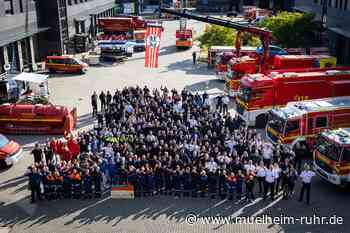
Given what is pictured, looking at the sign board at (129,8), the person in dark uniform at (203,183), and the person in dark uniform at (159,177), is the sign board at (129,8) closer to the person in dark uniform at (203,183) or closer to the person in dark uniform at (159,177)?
the person in dark uniform at (159,177)

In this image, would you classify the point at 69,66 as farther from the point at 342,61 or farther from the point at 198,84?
the point at 342,61

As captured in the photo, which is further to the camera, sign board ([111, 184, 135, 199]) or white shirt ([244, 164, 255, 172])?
sign board ([111, 184, 135, 199])

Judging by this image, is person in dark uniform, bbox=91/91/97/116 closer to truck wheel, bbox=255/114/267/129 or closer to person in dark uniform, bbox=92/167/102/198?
truck wheel, bbox=255/114/267/129

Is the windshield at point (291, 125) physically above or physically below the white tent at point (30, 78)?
below

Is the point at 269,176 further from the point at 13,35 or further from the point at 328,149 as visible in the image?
the point at 13,35

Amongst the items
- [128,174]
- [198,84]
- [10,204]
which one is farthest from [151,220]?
[198,84]

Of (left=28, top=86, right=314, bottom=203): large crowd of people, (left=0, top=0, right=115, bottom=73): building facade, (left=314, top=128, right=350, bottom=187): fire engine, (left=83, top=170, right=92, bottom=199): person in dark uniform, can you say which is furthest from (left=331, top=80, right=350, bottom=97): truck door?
(left=0, top=0, right=115, bottom=73): building facade

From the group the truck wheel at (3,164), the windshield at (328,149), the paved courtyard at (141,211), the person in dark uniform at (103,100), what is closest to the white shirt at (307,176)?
the paved courtyard at (141,211)

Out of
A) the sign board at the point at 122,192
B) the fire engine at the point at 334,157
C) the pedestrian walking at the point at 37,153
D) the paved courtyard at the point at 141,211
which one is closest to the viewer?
the paved courtyard at the point at 141,211
